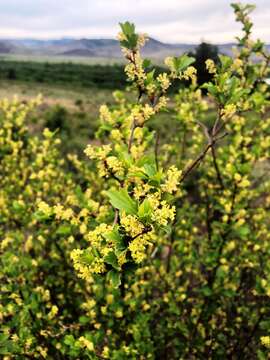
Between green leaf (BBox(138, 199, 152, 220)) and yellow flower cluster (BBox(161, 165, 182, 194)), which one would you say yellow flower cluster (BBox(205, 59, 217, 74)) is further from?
green leaf (BBox(138, 199, 152, 220))

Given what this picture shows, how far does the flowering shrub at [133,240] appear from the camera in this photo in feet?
6.55

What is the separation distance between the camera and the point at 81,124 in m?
24.8

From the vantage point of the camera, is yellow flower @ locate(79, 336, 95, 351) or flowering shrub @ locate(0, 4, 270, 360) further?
yellow flower @ locate(79, 336, 95, 351)

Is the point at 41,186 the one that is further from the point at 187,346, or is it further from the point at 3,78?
the point at 3,78

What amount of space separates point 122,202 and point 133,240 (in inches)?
6.5

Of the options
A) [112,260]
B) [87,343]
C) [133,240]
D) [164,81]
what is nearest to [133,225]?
[133,240]

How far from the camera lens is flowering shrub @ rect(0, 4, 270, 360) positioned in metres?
2.00

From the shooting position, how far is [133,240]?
5.95 feet

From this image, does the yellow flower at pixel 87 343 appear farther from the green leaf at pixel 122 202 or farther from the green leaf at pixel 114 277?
the green leaf at pixel 122 202

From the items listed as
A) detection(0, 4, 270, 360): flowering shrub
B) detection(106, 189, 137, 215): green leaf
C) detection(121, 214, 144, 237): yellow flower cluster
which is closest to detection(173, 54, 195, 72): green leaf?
detection(0, 4, 270, 360): flowering shrub

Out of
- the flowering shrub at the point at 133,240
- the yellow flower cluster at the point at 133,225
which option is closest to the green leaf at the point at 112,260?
the flowering shrub at the point at 133,240

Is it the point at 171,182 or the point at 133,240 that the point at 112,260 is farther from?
the point at 171,182

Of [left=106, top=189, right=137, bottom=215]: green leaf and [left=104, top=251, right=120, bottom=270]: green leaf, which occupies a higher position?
[left=106, top=189, right=137, bottom=215]: green leaf

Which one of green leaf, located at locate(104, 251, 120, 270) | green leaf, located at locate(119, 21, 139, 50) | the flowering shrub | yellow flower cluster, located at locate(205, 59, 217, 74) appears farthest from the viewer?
yellow flower cluster, located at locate(205, 59, 217, 74)
